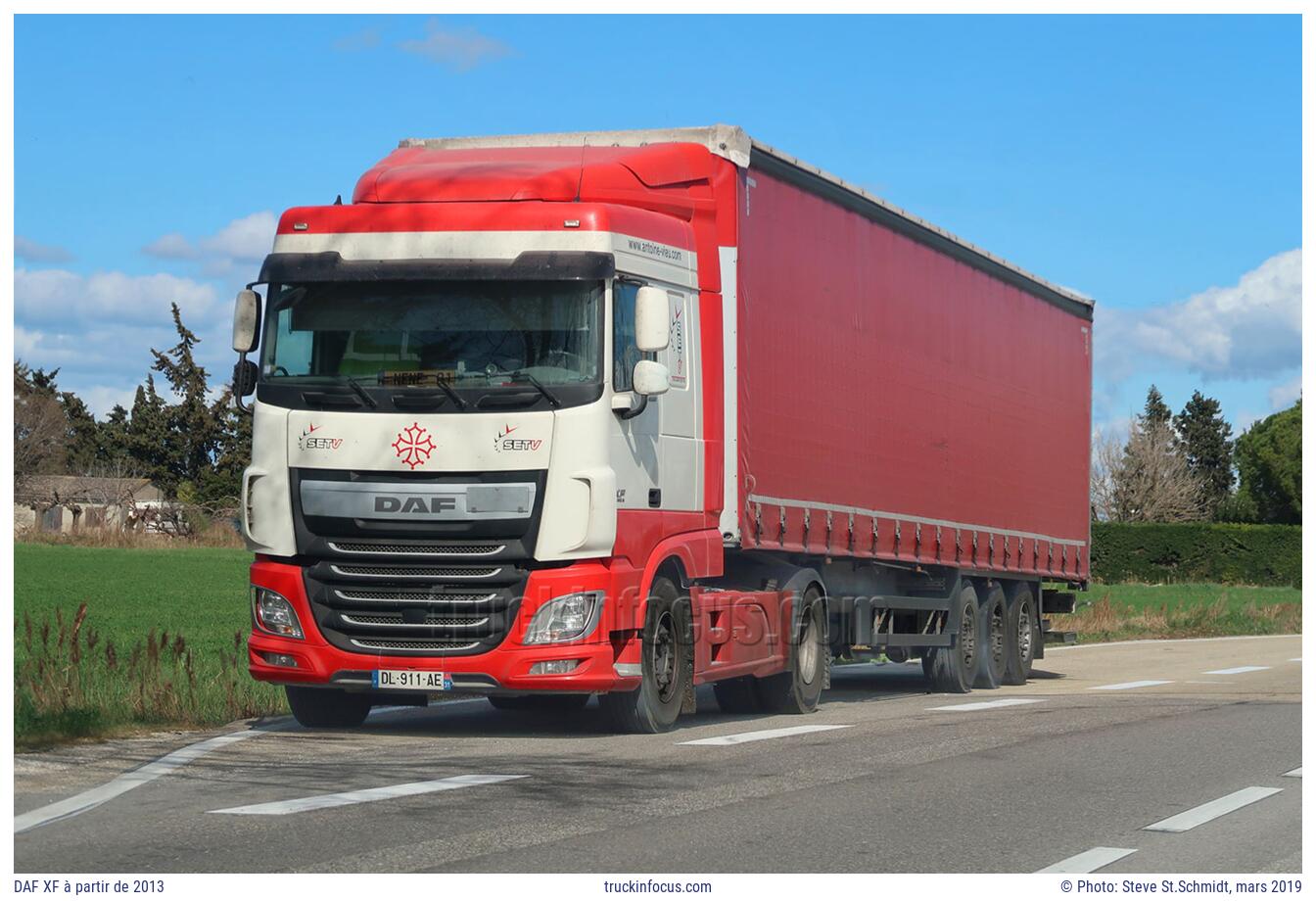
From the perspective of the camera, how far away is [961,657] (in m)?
20.2

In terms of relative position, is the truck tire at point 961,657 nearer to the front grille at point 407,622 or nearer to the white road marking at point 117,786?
the front grille at point 407,622

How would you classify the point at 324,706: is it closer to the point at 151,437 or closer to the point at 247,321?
the point at 247,321

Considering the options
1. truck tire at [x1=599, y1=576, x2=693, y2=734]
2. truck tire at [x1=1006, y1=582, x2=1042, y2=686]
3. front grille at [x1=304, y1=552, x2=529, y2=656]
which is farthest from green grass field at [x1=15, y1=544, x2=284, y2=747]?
truck tire at [x1=1006, y1=582, x2=1042, y2=686]

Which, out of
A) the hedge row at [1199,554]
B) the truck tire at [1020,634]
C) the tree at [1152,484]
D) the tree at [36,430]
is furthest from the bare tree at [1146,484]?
the truck tire at [1020,634]

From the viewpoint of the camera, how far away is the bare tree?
361 feet

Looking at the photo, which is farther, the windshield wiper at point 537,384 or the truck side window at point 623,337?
the truck side window at point 623,337

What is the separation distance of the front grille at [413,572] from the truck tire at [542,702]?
162cm

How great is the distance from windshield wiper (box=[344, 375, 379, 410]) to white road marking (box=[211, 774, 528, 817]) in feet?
10.2

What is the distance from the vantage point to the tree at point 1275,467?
93500 mm

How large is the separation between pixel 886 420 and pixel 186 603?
80.6 ft

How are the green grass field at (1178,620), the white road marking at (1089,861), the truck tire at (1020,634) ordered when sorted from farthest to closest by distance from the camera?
the green grass field at (1178,620)
the truck tire at (1020,634)
the white road marking at (1089,861)

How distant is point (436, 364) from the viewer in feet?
42.3

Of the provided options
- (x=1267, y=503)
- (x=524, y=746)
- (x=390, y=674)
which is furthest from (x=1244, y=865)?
(x=1267, y=503)

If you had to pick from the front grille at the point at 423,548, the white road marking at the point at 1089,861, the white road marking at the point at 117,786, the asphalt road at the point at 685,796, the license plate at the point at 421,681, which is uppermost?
the front grille at the point at 423,548
